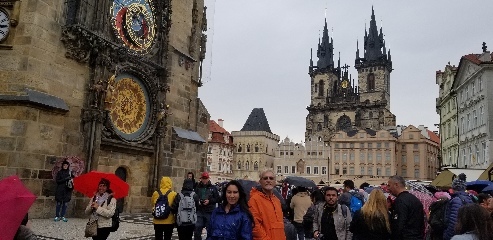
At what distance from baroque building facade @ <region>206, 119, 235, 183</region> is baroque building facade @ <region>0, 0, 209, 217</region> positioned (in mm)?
47503

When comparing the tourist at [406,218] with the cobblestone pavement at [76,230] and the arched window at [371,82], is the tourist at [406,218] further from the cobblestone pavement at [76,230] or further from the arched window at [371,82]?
the arched window at [371,82]

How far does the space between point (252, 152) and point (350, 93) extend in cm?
2862

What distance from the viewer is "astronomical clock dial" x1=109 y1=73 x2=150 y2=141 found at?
14250 mm

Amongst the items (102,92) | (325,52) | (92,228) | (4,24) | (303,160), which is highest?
(325,52)

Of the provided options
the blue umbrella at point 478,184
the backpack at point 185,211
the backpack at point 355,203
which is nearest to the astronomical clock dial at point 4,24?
the backpack at point 185,211

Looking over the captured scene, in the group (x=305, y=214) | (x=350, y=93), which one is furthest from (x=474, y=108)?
(x=350, y=93)

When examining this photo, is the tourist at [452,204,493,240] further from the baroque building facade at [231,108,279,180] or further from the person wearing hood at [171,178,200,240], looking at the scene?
the baroque building facade at [231,108,279,180]

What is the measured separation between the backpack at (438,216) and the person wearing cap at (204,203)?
12.6 ft

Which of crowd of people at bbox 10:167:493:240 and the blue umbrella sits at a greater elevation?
the blue umbrella

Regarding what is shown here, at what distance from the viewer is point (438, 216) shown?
6547 millimetres

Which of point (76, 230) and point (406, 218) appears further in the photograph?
point (76, 230)

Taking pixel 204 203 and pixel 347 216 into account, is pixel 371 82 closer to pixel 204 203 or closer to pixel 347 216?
pixel 204 203

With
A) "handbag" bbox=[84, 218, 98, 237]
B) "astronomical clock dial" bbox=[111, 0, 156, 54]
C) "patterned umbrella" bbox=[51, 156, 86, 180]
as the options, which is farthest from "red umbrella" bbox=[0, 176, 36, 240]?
"astronomical clock dial" bbox=[111, 0, 156, 54]

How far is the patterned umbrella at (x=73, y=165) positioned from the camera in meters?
11.6
